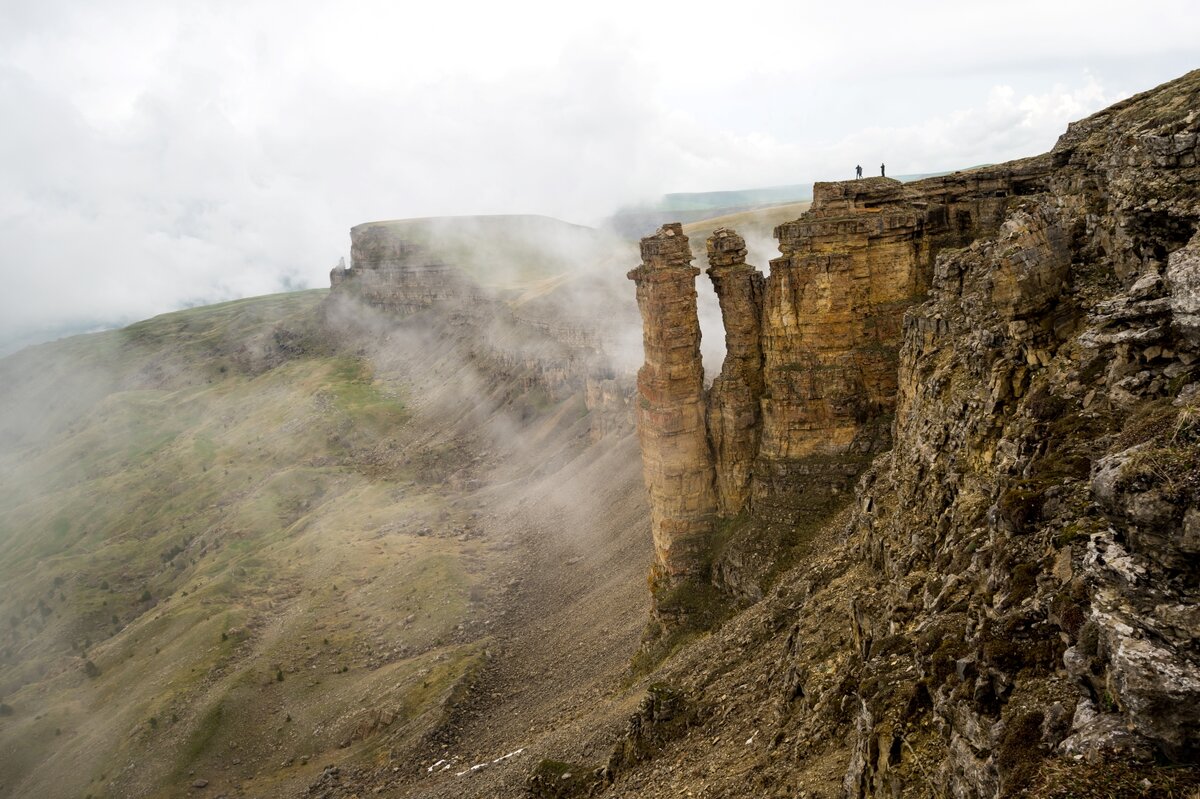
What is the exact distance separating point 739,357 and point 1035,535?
30884 millimetres

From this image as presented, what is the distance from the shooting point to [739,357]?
4422 cm

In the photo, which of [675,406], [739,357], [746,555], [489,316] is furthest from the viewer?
[489,316]

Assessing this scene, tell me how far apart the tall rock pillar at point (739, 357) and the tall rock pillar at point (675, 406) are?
66.2 inches

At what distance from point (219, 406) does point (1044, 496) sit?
565ft

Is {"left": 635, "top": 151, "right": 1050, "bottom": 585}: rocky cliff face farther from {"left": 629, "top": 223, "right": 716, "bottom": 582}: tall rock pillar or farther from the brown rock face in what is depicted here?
{"left": 629, "top": 223, "right": 716, "bottom": 582}: tall rock pillar

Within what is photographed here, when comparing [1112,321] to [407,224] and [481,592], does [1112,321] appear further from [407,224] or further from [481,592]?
[407,224]

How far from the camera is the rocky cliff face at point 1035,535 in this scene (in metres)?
9.66

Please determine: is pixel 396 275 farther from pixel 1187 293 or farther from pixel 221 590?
pixel 1187 293

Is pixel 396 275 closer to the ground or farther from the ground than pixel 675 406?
farther from the ground

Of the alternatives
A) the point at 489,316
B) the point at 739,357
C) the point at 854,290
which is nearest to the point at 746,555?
the point at 739,357

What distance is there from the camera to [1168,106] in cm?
2191

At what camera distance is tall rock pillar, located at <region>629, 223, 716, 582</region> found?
44312 mm

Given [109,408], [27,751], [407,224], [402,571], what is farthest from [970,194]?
[109,408]

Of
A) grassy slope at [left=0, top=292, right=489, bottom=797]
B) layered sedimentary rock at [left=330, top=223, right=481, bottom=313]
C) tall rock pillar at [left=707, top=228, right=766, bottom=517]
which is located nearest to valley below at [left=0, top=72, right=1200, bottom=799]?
tall rock pillar at [left=707, top=228, right=766, bottom=517]
